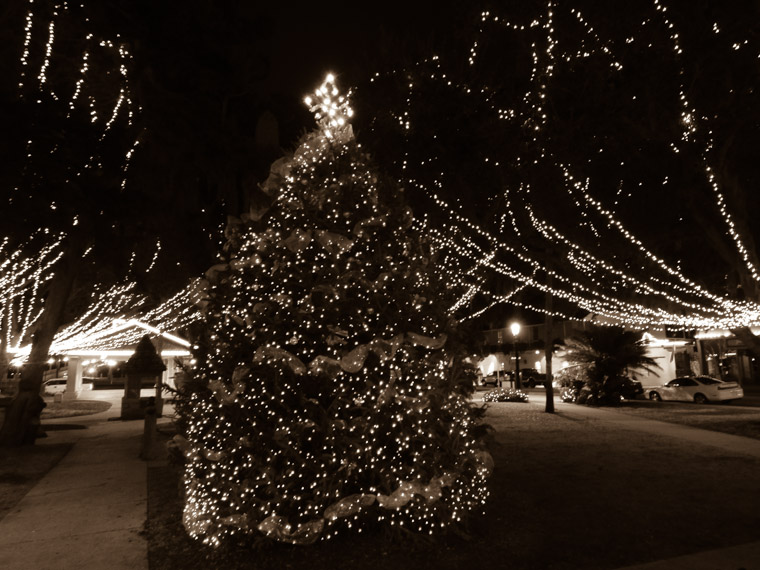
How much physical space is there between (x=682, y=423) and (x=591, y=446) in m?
5.20

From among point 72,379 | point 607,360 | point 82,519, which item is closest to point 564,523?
point 82,519

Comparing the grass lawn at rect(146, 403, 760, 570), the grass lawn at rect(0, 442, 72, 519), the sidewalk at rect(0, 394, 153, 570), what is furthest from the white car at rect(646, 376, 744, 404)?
the grass lawn at rect(0, 442, 72, 519)

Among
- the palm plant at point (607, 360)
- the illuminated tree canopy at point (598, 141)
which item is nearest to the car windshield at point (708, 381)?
the palm plant at point (607, 360)

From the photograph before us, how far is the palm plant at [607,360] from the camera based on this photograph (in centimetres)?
2102

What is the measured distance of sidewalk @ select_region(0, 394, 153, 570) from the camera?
498 centimetres

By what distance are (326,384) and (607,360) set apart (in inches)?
719

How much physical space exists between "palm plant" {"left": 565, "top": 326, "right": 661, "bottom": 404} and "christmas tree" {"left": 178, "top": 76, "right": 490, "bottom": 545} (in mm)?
17237

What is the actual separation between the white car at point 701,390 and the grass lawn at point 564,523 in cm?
1410

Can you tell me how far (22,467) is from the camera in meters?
9.74

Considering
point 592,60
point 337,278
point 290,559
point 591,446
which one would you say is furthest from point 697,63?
point 290,559

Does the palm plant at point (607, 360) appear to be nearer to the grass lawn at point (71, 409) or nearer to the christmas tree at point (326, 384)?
the christmas tree at point (326, 384)

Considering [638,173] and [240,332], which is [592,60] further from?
[240,332]

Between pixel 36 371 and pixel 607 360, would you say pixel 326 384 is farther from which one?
pixel 607 360

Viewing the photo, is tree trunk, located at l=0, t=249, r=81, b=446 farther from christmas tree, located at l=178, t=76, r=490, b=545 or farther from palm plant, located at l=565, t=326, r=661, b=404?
palm plant, located at l=565, t=326, r=661, b=404
